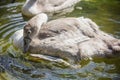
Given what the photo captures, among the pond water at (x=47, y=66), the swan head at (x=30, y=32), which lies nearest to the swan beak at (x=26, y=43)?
the swan head at (x=30, y=32)

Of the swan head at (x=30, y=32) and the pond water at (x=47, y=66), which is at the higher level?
the swan head at (x=30, y=32)

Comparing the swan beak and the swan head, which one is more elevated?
the swan head

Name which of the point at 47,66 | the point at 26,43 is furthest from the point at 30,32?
the point at 47,66

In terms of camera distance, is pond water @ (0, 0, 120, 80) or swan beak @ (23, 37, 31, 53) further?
swan beak @ (23, 37, 31, 53)

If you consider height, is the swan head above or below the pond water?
above

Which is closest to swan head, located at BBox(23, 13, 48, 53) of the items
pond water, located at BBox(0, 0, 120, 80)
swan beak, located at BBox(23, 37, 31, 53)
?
swan beak, located at BBox(23, 37, 31, 53)

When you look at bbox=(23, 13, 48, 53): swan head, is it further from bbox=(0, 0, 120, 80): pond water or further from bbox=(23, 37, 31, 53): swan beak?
bbox=(0, 0, 120, 80): pond water

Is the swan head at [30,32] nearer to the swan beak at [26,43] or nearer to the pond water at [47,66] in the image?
the swan beak at [26,43]

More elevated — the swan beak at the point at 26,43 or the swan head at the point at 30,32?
the swan head at the point at 30,32

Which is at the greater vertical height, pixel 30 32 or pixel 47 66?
pixel 30 32

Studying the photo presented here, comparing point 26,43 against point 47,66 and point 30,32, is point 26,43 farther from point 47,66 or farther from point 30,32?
point 47,66

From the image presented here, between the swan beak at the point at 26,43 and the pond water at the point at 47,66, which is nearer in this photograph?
the pond water at the point at 47,66

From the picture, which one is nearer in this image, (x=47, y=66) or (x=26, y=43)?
(x=47, y=66)

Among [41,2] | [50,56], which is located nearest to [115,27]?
[50,56]
